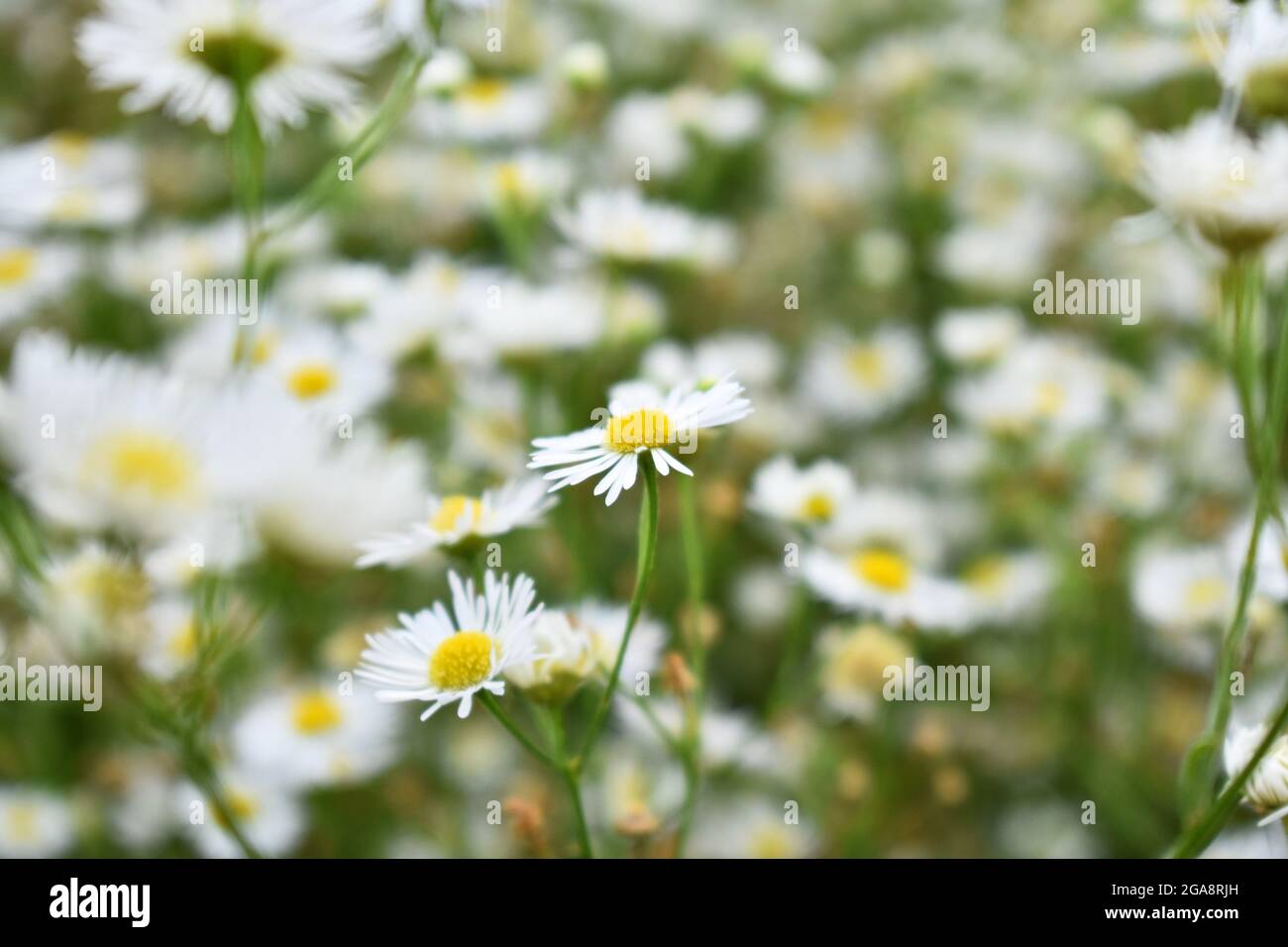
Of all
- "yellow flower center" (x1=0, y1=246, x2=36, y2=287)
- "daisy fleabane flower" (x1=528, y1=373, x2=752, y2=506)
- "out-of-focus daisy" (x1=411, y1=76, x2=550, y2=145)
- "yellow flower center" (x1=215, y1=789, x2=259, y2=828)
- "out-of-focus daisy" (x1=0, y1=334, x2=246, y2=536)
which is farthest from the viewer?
"out-of-focus daisy" (x1=411, y1=76, x2=550, y2=145)

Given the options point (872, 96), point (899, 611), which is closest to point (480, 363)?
point (899, 611)

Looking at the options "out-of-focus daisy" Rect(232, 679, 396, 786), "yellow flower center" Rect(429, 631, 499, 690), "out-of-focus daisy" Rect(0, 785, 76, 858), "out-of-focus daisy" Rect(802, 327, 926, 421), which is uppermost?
"out-of-focus daisy" Rect(802, 327, 926, 421)

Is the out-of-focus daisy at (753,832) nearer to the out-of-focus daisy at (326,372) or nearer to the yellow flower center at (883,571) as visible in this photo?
the yellow flower center at (883,571)

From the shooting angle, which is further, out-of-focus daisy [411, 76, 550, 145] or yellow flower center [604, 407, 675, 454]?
out-of-focus daisy [411, 76, 550, 145]

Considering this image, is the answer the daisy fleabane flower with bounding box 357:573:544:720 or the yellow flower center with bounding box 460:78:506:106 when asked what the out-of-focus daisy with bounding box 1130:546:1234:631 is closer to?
the daisy fleabane flower with bounding box 357:573:544:720

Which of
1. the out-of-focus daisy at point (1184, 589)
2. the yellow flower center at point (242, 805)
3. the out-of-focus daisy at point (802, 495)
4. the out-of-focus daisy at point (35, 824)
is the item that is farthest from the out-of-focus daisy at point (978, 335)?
the out-of-focus daisy at point (35, 824)

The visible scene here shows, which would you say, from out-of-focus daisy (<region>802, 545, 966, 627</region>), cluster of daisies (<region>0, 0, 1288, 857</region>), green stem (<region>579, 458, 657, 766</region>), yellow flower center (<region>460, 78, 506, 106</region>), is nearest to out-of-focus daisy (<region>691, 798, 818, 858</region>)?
cluster of daisies (<region>0, 0, 1288, 857</region>)
